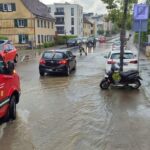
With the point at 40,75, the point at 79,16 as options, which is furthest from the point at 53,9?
the point at 40,75

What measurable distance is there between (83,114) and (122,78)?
4.96 m

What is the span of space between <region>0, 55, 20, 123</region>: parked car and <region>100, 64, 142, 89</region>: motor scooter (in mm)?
5868

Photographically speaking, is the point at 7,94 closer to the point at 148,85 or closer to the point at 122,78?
the point at 122,78

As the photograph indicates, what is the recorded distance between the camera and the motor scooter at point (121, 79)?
611 inches

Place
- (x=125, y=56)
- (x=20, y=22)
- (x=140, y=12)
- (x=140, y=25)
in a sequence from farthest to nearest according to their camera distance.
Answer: (x=20, y=22)
(x=140, y=25)
(x=140, y=12)
(x=125, y=56)

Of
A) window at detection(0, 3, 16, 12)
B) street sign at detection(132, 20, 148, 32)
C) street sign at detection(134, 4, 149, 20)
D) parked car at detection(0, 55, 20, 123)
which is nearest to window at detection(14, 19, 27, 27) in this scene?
window at detection(0, 3, 16, 12)

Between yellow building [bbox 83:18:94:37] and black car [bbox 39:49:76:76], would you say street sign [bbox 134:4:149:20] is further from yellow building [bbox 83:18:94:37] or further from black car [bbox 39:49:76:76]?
yellow building [bbox 83:18:94:37]

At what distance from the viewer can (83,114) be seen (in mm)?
11070

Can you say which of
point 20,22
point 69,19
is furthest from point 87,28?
point 20,22

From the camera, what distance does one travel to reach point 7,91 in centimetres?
972

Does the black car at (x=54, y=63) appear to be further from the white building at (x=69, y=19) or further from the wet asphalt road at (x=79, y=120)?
the white building at (x=69, y=19)

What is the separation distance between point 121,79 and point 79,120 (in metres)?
5.72

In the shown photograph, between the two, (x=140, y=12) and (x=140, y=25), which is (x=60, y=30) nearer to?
(x=140, y=25)

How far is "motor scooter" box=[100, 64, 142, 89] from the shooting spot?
15508 millimetres
